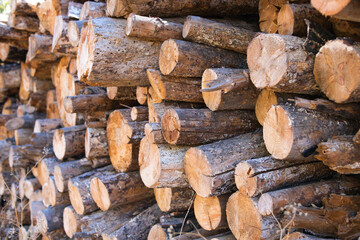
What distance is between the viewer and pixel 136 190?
3293mm

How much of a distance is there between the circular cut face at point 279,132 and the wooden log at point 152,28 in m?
1.01

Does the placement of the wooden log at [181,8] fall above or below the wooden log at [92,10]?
below

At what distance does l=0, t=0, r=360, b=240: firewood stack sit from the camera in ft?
6.51

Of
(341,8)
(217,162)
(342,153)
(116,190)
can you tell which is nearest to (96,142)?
(116,190)

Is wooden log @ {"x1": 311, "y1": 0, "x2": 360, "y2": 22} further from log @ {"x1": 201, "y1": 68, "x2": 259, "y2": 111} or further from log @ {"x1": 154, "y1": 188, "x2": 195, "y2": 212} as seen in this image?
log @ {"x1": 154, "y1": 188, "x2": 195, "y2": 212}

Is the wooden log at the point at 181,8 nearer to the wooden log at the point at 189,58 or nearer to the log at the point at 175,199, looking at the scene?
the wooden log at the point at 189,58

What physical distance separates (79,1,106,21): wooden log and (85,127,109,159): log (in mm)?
1042

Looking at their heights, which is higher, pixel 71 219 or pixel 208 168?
pixel 208 168

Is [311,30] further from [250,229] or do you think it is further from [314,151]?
[250,229]

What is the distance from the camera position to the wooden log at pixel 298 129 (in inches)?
77.2

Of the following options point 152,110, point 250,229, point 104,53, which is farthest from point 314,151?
point 104,53

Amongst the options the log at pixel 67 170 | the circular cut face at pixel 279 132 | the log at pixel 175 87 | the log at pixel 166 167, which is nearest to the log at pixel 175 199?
the log at pixel 166 167

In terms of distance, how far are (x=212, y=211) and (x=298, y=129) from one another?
2.78ft

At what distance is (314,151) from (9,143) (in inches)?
196
